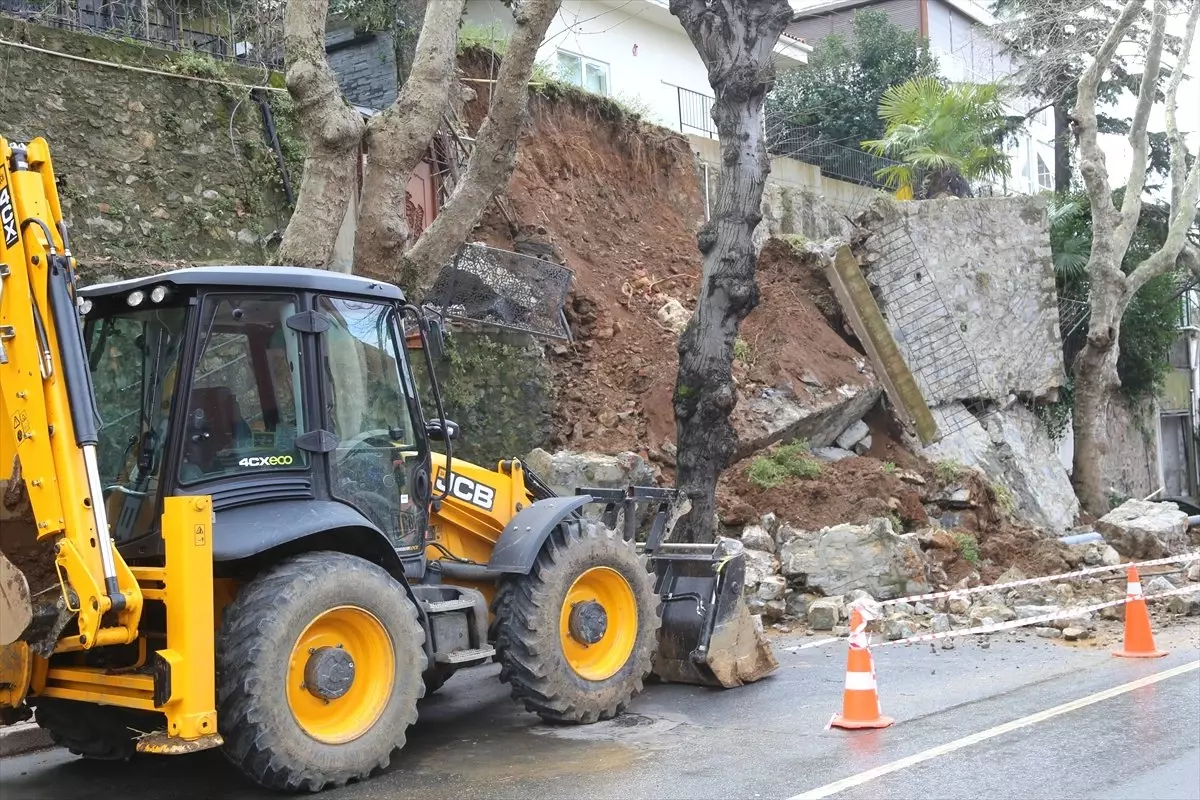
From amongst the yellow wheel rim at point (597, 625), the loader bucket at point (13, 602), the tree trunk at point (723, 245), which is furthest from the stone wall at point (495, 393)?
the loader bucket at point (13, 602)

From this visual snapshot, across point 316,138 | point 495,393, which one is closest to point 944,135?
point 495,393

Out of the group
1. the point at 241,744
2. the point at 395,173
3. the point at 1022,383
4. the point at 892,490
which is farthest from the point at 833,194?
the point at 241,744

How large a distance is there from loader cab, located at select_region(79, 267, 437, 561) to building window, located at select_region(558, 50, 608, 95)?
50.8 ft

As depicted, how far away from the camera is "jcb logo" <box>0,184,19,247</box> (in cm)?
569

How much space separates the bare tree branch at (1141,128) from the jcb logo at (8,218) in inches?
673

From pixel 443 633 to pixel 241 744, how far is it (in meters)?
1.63

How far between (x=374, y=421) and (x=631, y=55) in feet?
60.6

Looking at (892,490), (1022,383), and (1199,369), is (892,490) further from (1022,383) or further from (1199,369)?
(1199,369)

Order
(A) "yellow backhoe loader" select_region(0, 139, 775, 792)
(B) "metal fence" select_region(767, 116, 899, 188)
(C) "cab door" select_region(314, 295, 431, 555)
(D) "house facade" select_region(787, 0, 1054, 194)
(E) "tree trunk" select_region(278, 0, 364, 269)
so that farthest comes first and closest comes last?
(D) "house facade" select_region(787, 0, 1054, 194)
(B) "metal fence" select_region(767, 116, 899, 188)
(E) "tree trunk" select_region(278, 0, 364, 269)
(C) "cab door" select_region(314, 295, 431, 555)
(A) "yellow backhoe loader" select_region(0, 139, 775, 792)

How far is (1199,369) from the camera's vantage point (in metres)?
31.8

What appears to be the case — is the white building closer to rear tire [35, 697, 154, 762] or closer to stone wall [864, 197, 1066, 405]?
stone wall [864, 197, 1066, 405]

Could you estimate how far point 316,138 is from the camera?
9.73m

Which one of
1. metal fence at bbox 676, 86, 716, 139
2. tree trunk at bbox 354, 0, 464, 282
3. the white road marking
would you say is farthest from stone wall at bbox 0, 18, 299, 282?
metal fence at bbox 676, 86, 716, 139

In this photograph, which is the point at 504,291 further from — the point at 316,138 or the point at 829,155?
the point at 829,155
